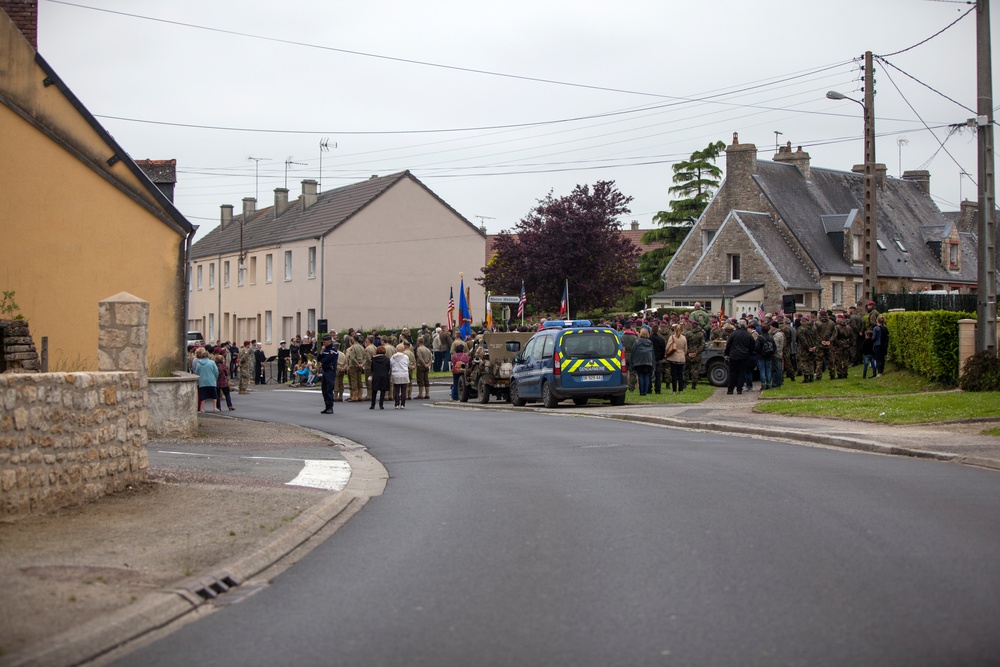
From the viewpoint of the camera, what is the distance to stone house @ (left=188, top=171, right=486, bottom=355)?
2265 inches

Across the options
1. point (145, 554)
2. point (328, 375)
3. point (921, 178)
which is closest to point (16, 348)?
point (145, 554)

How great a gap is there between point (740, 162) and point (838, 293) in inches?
312

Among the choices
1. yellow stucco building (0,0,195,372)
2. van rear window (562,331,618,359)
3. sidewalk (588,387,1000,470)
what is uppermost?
yellow stucco building (0,0,195,372)

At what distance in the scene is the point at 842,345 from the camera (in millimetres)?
27984

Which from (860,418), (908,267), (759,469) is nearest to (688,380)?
(860,418)

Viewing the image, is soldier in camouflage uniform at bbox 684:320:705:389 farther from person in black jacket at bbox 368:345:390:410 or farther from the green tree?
the green tree

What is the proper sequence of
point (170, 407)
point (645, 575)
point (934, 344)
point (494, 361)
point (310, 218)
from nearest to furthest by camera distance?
point (645, 575)
point (170, 407)
point (934, 344)
point (494, 361)
point (310, 218)

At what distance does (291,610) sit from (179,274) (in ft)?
56.4

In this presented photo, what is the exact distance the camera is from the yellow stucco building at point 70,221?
2056 centimetres

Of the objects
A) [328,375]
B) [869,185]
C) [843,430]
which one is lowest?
[843,430]

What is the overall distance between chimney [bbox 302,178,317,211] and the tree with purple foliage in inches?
734

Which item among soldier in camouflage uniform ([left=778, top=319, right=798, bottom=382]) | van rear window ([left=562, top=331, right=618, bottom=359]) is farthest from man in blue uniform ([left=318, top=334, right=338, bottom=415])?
soldier in camouflage uniform ([left=778, top=319, right=798, bottom=382])

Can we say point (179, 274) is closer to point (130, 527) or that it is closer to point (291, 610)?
point (130, 527)

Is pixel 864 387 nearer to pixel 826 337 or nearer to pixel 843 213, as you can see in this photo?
pixel 826 337
